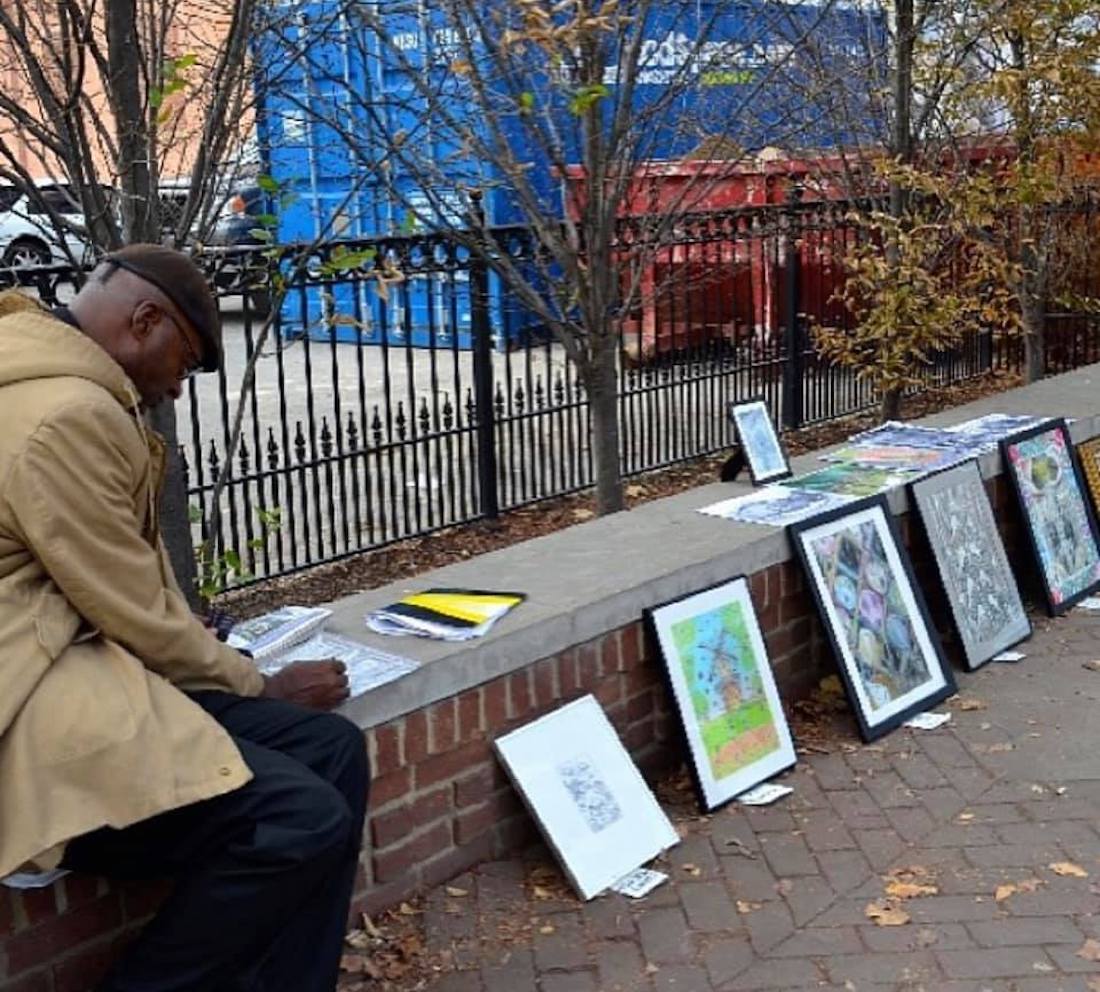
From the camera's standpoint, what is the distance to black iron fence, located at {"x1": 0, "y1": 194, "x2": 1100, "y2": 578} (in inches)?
262

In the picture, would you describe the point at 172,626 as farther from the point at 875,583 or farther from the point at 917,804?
the point at 875,583

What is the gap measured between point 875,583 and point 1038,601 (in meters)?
1.37

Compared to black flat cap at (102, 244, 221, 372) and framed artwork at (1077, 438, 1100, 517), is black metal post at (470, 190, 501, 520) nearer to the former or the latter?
framed artwork at (1077, 438, 1100, 517)

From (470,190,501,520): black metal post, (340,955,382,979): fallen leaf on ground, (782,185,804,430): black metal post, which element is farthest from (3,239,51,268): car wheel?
(782,185,804,430): black metal post

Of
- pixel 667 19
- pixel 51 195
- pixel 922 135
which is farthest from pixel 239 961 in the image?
pixel 922 135

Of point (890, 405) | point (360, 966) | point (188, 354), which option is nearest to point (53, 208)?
point (188, 354)

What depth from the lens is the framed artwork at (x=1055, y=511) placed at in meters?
6.02

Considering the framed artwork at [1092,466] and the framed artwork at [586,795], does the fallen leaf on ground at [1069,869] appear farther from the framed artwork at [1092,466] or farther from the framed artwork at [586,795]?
the framed artwork at [1092,466]

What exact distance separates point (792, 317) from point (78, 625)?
738 cm

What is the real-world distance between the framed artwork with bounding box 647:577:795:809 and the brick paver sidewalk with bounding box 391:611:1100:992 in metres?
0.11

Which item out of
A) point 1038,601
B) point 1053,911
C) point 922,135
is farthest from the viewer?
point 922,135

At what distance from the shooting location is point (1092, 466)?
21.5 feet

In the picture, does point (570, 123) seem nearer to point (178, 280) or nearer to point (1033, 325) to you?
point (178, 280)

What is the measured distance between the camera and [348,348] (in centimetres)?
1427
